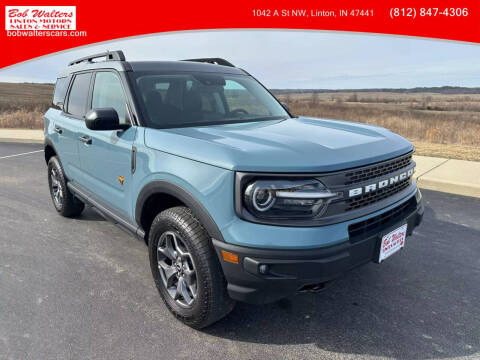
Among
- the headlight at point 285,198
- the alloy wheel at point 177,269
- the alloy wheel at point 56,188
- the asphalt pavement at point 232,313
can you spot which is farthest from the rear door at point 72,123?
the headlight at point 285,198

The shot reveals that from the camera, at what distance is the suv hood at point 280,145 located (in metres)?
2.19

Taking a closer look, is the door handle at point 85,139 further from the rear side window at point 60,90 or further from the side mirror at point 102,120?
the rear side window at point 60,90

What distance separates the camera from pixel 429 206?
552cm

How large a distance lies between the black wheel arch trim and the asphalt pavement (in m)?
0.83

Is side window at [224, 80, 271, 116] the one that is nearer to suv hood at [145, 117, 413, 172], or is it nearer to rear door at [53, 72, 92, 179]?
suv hood at [145, 117, 413, 172]

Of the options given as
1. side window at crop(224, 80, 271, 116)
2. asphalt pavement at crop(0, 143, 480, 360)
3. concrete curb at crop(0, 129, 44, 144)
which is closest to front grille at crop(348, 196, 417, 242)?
asphalt pavement at crop(0, 143, 480, 360)

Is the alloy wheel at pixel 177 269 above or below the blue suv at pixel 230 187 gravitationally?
below

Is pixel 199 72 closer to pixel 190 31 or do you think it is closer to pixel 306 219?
pixel 306 219

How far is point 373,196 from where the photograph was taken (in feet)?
8.25

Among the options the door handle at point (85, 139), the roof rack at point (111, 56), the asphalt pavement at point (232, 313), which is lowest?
the asphalt pavement at point (232, 313)

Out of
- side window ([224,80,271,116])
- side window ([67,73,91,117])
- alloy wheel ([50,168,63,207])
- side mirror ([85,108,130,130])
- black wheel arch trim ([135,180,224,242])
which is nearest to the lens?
black wheel arch trim ([135,180,224,242])

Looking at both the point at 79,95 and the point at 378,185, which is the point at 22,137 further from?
the point at 378,185

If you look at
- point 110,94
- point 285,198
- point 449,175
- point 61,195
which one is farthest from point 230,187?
point 449,175

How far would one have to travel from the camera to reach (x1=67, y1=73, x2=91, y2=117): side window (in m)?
4.08
